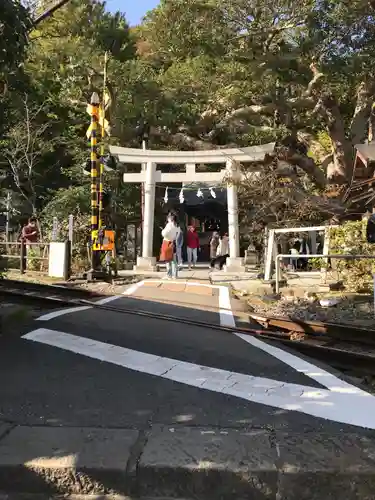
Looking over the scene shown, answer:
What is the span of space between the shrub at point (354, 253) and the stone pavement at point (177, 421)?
229 inches

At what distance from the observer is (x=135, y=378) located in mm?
4594

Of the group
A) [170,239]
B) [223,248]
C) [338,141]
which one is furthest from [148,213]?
[338,141]

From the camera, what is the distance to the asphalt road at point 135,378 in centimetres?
362

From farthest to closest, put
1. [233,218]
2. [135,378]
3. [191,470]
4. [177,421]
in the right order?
[233,218], [135,378], [177,421], [191,470]

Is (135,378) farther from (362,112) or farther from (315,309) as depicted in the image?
(362,112)

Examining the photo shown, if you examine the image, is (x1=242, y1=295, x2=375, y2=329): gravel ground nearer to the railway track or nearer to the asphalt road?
the railway track

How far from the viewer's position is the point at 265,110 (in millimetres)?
19188

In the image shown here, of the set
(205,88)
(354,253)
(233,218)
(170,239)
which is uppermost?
(205,88)

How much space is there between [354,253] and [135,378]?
26.0 ft

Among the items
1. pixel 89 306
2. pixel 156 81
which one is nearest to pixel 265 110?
pixel 156 81

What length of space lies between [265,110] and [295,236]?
540 centimetres

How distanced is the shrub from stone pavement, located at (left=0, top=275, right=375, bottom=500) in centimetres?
582

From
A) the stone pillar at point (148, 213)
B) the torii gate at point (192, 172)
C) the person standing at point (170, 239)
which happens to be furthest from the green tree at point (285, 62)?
the person standing at point (170, 239)

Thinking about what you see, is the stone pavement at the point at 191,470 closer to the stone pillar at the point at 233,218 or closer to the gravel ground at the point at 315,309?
the gravel ground at the point at 315,309
